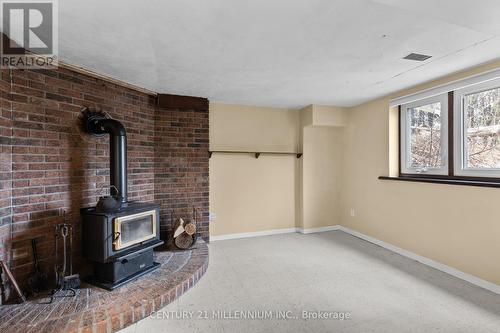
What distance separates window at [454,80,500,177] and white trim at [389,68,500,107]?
0.11 meters

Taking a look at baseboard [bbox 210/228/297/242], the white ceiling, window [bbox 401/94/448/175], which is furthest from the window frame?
baseboard [bbox 210/228/297/242]

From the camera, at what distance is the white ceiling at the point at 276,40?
1515mm

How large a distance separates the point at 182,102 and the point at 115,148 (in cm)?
138

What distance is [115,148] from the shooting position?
247cm

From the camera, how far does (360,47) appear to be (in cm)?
208

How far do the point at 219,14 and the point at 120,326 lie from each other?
226cm

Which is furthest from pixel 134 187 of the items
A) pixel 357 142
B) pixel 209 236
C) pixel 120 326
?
pixel 357 142

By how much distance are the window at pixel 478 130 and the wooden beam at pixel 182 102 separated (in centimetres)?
308

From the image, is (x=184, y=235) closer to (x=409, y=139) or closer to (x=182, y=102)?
(x=182, y=102)

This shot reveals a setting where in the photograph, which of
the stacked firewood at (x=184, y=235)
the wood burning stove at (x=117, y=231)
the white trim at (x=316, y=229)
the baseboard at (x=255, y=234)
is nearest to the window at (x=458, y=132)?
the white trim at (x=316, y=229)

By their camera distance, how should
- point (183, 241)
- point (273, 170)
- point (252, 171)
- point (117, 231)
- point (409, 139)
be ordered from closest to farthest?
point (117, 231)
point (183, 241)
point (409, 139)
point (252, 171)
point (273, 170)

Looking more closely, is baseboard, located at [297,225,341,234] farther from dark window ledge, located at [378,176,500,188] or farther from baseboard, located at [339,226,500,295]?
dark window ledge, located at [378,176,500,188]

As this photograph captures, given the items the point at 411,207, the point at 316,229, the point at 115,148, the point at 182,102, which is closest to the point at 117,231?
the point at 115,148

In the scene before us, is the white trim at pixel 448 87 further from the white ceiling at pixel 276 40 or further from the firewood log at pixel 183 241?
the firewood log at pixel 183 241
